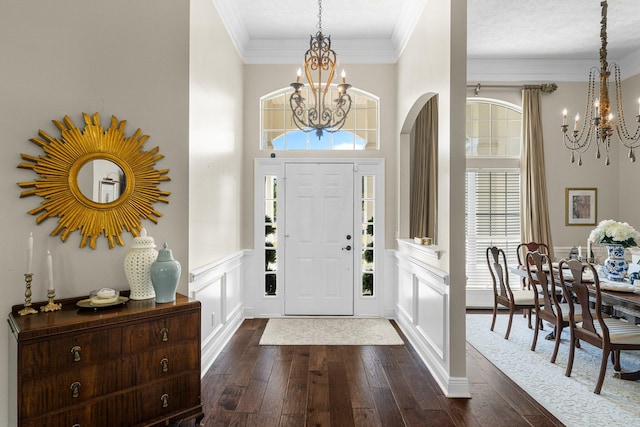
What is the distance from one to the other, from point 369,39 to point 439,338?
3866 mm

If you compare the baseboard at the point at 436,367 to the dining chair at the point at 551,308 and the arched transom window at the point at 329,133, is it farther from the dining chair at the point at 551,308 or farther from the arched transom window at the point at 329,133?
the arched transom window at the point at 329,133

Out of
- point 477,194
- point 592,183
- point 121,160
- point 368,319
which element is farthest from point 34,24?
point 592,183

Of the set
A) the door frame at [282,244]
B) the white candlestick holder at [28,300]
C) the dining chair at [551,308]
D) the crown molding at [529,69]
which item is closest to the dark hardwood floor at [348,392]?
the dining chair at [551,308]

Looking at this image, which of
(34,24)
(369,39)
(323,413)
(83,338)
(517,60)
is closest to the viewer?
(83,338)

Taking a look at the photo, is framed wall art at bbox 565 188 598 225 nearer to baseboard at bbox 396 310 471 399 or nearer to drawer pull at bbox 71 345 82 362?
baseboard at bbox 396 310 471 399

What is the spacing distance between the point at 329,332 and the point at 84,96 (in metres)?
3.46

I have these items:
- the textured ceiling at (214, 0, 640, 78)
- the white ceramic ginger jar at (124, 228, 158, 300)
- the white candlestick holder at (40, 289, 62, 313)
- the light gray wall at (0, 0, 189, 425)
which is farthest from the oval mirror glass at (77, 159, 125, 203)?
the textured ceiling at (214, 0, 640, 78)

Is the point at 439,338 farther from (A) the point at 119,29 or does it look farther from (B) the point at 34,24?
(B) the point at 34,24

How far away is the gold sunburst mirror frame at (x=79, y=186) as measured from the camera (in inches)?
93.4

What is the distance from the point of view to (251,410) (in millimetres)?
2729

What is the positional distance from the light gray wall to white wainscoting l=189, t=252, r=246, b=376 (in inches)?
15.3

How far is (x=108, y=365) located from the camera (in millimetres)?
2109

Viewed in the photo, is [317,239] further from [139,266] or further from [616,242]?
[616,242]

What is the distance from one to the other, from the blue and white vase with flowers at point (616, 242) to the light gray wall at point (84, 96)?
13.4 feet
